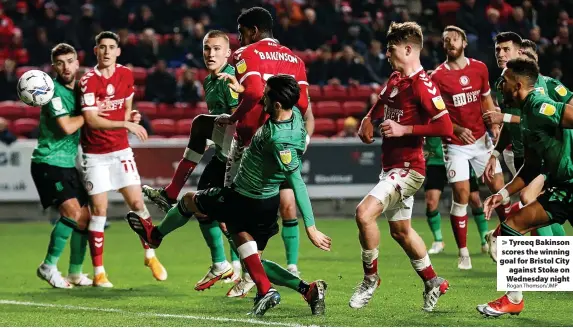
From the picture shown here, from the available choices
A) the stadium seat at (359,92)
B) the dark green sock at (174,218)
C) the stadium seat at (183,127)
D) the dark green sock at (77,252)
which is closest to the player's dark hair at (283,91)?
the dark green sock at (174,218)

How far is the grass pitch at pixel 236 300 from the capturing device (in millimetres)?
7941

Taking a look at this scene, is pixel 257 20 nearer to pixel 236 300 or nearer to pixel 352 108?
pixel 236 300

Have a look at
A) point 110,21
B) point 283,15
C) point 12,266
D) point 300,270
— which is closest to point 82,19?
point 110,21

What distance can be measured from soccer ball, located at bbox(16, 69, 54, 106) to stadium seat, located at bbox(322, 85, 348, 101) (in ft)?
38.0

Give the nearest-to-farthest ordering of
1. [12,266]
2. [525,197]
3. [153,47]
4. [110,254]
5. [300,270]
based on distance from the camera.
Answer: [525,197]
[300,270]
[12,266]
[110,254]
[153,47]

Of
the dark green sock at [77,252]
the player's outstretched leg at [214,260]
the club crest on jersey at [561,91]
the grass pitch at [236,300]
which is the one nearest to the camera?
the grass pitch at [236,300]

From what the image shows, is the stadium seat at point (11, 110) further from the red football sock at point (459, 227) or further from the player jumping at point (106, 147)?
the red football sock at point (459, 227)

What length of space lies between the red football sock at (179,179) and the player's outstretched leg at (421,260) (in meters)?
2.10

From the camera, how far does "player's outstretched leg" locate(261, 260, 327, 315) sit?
8.02 m

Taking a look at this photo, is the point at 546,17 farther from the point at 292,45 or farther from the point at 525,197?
the point at 525,197

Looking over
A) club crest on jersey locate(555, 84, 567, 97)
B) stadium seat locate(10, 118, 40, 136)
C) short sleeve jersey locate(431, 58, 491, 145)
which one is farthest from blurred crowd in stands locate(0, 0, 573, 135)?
club crest on jersey locate(555, 84, 567, 97)

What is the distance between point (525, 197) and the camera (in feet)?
26.6

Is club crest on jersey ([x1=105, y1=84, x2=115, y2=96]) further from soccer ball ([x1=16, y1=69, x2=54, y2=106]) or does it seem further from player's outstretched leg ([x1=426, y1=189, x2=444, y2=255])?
player's outstretched leg ([x1=426, y1=189, x2=444, y2=255])

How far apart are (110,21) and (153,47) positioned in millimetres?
1355
